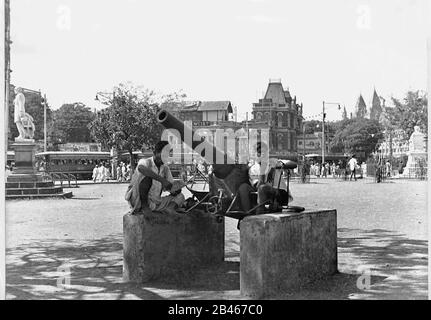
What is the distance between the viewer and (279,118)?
80.6m

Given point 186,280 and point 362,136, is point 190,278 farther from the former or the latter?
point 362,136

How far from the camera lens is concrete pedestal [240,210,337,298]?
5.65m

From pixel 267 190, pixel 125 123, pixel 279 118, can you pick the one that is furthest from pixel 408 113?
pixel 267 190

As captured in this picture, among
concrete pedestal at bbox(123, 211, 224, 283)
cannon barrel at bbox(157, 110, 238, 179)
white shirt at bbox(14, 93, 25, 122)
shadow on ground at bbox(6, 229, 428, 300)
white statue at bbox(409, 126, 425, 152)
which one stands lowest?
shadow on ground at bbox(6, 229, 428, 300)

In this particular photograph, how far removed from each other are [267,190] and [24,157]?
17.4m

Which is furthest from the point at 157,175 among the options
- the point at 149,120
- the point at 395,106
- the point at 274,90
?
the point at 274,90

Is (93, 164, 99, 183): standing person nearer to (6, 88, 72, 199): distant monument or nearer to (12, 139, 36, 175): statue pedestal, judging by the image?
(6, 88, 72, 199): distant monument

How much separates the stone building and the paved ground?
2449 inches

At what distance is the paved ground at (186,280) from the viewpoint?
20.1 ft

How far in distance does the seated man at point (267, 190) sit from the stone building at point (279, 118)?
67.2 metres

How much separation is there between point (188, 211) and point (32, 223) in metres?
6.81

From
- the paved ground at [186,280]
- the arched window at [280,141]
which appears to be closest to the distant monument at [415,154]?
the paved ground at [186,280]

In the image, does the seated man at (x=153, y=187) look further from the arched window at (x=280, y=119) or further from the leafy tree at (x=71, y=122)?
the arched window at (x=280, y=119)

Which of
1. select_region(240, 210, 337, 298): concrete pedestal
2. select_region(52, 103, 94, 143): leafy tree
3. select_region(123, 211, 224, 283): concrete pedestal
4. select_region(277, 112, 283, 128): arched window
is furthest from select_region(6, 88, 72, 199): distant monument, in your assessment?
select_region(277, 112, 283, 128): arched window
